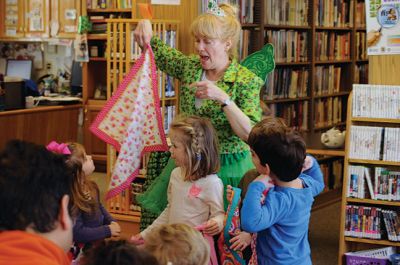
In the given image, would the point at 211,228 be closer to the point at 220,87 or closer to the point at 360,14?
the point at 220,87

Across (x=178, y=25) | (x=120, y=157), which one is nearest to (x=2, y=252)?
(x=120, y=157)

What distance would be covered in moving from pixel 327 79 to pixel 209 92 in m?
4.54

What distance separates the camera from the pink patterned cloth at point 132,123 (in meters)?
3.14

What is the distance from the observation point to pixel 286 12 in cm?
645

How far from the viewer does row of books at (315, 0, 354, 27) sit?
700 centimetres

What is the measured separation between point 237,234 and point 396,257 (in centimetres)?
174

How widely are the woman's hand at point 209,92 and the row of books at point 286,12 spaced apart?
3.31 metres

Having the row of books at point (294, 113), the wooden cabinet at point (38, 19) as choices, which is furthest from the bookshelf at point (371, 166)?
the wooden cabinet at point (38, 19)

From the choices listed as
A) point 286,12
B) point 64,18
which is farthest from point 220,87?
point 64,18

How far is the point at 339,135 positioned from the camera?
5277mm

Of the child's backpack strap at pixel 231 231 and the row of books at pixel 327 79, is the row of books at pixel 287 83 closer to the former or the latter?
the row of books at pixel 327 79

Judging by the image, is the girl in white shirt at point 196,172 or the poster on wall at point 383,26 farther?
the poster on wall at point 383,26

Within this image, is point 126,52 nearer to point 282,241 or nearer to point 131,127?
point 131,127

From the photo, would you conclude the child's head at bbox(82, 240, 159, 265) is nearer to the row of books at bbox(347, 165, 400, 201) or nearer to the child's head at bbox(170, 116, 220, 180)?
the child's head at bbox(170, 116, 220, 180)
